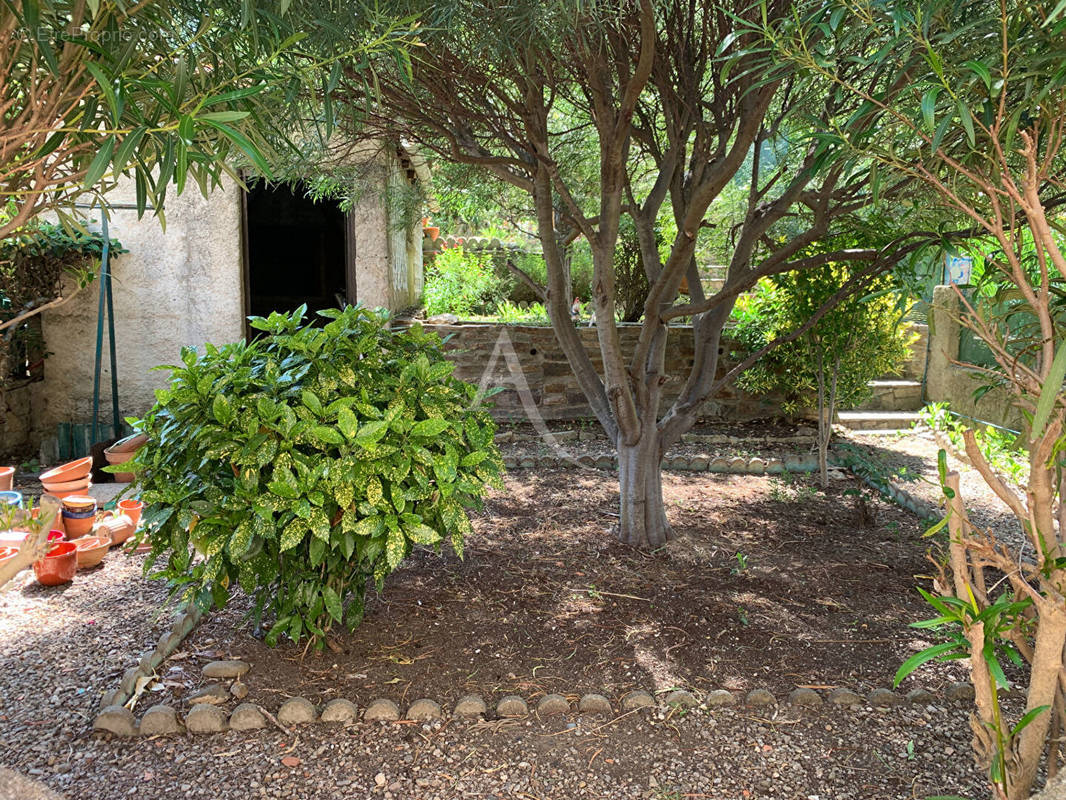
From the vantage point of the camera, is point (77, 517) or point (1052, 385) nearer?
point (1052, 385)

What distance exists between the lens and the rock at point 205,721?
8.65ft

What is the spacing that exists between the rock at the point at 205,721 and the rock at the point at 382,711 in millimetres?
480

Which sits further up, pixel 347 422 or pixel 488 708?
pixel 347 422

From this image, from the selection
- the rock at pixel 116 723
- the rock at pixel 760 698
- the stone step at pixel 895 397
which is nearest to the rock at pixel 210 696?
the rock at pixel 116 723

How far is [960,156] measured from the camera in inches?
93.7

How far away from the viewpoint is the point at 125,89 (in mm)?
1563

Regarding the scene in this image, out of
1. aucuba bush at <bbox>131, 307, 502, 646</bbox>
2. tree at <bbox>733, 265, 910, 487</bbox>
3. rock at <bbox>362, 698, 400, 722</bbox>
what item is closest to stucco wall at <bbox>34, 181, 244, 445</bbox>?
aucuba bush at <bbox>131, 307, 502, 646</bbox>

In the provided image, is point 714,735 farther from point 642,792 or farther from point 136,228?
point 136,228

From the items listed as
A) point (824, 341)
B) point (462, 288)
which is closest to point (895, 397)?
point (824, 341)

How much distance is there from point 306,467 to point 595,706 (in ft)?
4.36

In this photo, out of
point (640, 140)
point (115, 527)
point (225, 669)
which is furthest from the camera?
point (640, 140)

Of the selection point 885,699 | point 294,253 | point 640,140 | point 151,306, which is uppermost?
point 294,253

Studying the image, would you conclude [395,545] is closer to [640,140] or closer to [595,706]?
[595,706]

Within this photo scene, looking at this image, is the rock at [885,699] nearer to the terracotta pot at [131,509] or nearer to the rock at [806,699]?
the rock at [806,699]
